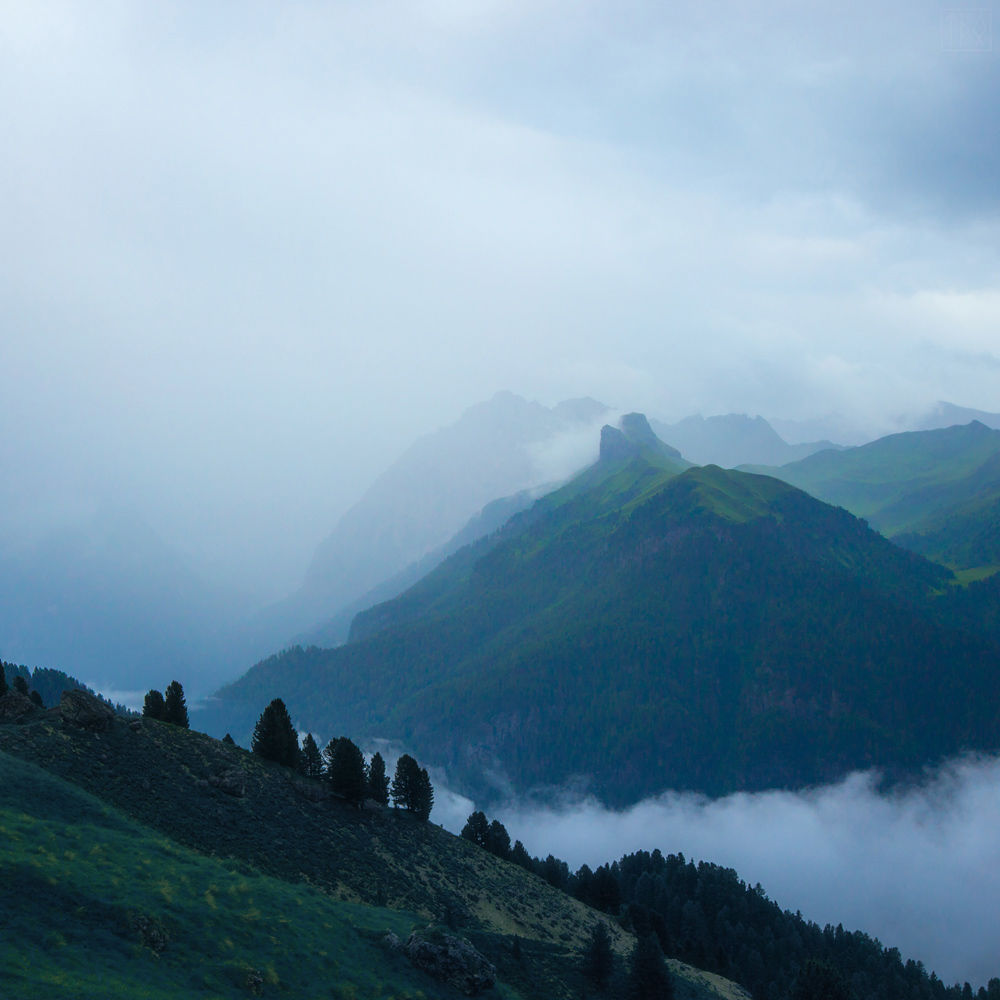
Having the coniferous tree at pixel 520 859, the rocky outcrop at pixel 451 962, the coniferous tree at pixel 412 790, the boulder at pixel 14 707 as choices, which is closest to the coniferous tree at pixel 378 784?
the coniferous tree at pixel 412 790

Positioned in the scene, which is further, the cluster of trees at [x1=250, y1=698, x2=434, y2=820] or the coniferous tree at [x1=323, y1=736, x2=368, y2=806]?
the cluster of trees at [x1=250, y1=698, x2=434, y2=820]

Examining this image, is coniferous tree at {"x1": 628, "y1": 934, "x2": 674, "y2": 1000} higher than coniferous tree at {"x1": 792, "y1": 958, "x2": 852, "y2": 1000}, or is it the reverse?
coniferous tree at {"x1": 792, "y1": 958, "x2": 852, "y2": 1000}

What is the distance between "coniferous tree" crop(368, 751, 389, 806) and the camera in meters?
114

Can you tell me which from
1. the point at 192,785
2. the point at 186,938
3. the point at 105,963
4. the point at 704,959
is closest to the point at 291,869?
the point at 192,785

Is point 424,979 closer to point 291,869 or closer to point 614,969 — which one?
point 291,869

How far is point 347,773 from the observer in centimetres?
10381

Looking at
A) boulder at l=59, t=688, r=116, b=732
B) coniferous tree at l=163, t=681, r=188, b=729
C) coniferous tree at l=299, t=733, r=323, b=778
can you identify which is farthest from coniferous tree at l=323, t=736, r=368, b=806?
boulder at l=59, t=688, r=116, b=732

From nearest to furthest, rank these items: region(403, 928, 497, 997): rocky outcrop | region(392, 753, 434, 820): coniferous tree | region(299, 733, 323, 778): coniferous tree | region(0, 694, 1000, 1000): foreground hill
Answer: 1. region(0, 694, 1000, 1000): foreground hill
2. region(403, 928, 497, 997): rocky outcrop
3. region(299, 733, 323, 778): coniferous tree
4. region(392, 753, 434, 820): coniferous tree

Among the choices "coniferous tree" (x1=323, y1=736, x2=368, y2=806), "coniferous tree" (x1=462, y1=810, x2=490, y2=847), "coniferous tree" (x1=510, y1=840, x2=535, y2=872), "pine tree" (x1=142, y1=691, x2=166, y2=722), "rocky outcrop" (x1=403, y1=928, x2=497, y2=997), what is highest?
"pine tree" (x1=142, y1=691, x2=166, y2=722)

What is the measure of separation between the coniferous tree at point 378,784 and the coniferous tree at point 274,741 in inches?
513

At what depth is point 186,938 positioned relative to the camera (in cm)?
5344

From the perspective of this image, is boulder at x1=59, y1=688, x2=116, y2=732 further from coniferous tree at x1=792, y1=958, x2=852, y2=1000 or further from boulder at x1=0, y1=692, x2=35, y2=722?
coniferous tree at x1=792, y1=958, x2=852, y2=1000

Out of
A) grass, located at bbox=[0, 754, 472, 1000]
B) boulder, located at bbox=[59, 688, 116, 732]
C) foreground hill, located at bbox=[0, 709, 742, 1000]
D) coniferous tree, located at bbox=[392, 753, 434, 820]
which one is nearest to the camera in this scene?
grass, located at bbox=[0, 754, 472, 1000]

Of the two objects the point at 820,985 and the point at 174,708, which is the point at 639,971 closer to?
the point at 820,985
